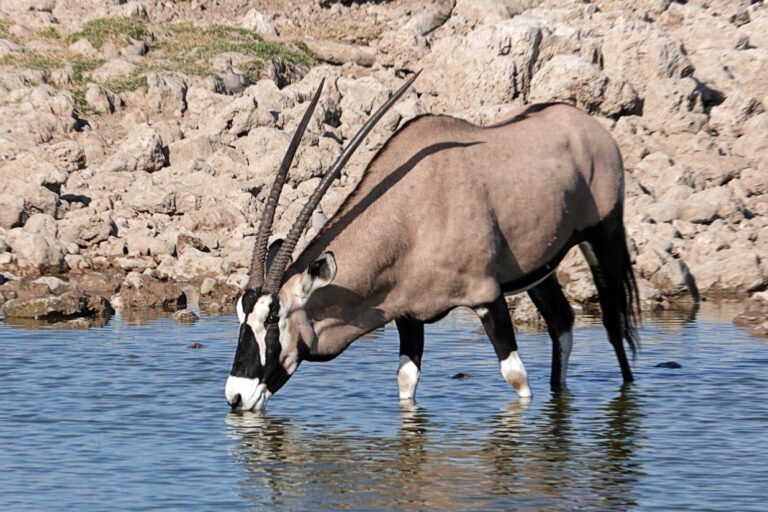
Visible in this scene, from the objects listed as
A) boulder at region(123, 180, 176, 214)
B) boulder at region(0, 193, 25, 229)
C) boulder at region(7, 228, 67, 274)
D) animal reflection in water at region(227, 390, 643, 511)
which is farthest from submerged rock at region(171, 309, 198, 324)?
animal reflection in water at region(227, 390, 643, 511)

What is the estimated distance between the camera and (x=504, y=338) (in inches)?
352

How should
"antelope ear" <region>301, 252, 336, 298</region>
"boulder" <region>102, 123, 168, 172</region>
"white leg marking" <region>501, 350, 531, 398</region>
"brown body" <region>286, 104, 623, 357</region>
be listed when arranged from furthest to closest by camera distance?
1. "boulder" <region>102, 123, 168, 172</region>
2. "white leg marking" <region>501, 350, 531, 398</region>
3. "brown body" <region>286, 104, 623, 357</region>
4. "antelope ear" <region>301, 252, 336, 298</region>

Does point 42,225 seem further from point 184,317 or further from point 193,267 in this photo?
point 184,317

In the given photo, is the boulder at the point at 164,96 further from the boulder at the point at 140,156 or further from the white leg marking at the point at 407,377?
the white leg marking at the point at 407,377

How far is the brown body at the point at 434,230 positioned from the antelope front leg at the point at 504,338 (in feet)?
0.42

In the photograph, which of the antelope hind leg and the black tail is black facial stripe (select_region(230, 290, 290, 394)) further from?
the black tail

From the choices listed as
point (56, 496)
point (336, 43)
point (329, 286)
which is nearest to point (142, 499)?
point (56, 496)

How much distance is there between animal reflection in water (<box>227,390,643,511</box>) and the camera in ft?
21.8

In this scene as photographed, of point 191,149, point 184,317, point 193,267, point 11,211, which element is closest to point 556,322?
point 184,317

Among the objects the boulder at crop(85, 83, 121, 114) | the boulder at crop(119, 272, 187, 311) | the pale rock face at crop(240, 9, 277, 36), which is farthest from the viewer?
the pale rock face at crop(240, 9, 277, 36)

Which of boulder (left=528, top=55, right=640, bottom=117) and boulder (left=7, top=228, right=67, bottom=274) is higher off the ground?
boulder (left=528, top=55, right=640, bottom=117)

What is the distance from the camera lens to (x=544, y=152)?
950 centimetres

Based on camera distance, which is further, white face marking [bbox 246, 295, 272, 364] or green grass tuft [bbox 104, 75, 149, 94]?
green grass tuft [bbox 104, 75, 149, 94]

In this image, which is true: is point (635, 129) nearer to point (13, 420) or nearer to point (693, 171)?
point (693, 171)
